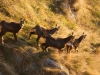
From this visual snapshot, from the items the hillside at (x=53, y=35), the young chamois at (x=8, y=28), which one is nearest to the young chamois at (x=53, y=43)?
the hillside at (x=53, y=35)

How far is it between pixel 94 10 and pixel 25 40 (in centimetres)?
1352

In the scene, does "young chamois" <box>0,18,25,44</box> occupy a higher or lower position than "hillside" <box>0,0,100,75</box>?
higher

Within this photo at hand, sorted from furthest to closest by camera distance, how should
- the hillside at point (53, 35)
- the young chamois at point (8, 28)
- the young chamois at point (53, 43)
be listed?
1. the young chamois at point (53, 43)
2. the young chamois at point (8, 28)
3. the hillside at point (53, 35)

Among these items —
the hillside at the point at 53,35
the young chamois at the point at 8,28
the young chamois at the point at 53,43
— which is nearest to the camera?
the hillside at the point at 53,35

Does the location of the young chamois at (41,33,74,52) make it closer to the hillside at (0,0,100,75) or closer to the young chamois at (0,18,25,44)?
the hillside at (0,0,100,75)

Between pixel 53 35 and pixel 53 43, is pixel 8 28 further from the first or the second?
pixel 53 35

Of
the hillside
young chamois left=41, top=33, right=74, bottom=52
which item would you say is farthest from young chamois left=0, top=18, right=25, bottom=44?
young chamois left=41, top=33, right=74, bottom=52

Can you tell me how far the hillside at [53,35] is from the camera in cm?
1653

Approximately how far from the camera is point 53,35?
21906 mm

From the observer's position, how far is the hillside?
Result: 1653cm

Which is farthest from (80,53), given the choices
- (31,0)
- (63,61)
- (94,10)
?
(94,10)

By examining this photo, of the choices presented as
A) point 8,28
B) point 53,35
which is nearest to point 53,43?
point 8,28

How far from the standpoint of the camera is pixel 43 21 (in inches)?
939

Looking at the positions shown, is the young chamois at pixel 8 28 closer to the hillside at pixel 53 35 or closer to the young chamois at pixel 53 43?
the hillside at pixel 53 35
